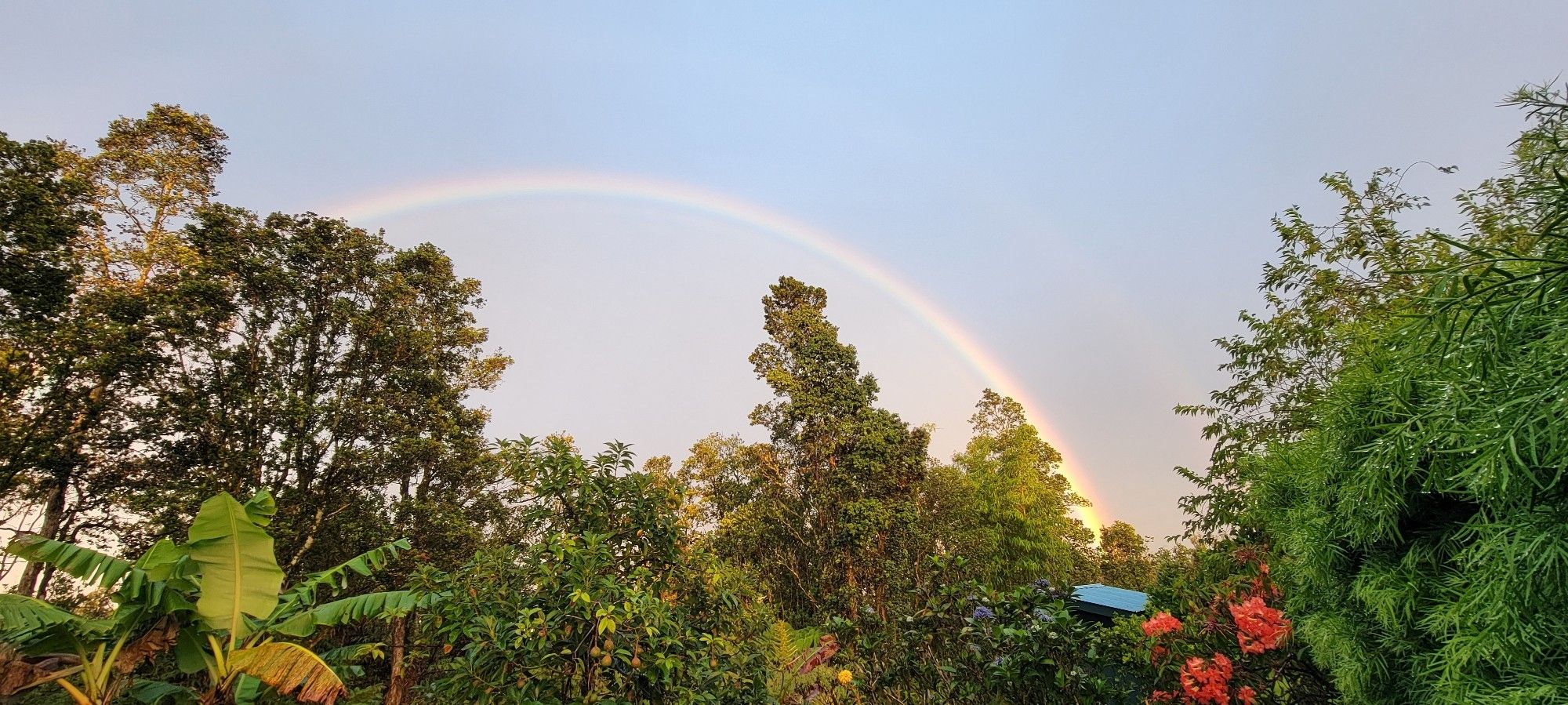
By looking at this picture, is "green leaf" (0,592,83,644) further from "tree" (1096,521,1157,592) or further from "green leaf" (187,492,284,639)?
"tree" (1096,521,1157,592)

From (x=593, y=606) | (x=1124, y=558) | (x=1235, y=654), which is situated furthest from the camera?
(x=1124, y=558)

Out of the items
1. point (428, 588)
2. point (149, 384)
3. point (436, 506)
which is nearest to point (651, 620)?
point (428, 588)

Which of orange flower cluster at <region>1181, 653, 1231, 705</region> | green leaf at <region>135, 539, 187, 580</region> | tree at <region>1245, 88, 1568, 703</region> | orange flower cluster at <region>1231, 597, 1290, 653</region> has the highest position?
tree at <region>1245, 88, 1568, 703</region>

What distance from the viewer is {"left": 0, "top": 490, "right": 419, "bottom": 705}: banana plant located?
3.96 m

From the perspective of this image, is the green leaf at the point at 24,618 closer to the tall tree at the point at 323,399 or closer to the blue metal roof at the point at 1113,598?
the tall tree at the point at 323,399

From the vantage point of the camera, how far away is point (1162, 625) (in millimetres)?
3633

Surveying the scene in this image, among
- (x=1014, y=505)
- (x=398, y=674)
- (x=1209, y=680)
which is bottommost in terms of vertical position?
(x=398, y=674)

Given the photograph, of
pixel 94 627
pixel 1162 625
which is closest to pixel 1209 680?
pixel 1162 625

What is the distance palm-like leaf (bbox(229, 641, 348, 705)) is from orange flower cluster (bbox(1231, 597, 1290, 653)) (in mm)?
5439

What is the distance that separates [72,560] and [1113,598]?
1399 cm

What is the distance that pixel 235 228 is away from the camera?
10539 millimetres

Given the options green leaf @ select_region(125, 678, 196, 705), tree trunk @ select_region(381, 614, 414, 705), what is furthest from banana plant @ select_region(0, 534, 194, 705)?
tree trunk @ select_region(381, 614, 414, 705)

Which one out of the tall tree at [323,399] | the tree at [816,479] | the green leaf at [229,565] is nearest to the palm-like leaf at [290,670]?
the green leaf at [229,565]

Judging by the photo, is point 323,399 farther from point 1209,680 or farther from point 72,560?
point 1209,680
